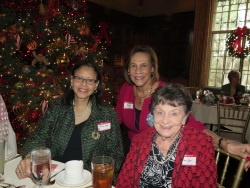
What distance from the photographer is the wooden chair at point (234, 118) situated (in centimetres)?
376

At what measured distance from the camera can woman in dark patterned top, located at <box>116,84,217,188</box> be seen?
146 cm

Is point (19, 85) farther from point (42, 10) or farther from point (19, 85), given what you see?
point (42, 10)

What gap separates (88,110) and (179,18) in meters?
7.33

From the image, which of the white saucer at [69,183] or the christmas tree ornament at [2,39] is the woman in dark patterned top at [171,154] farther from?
the christmas tree ornament at [2,39]

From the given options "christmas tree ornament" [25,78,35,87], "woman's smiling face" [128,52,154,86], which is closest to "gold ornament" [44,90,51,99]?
"christmas tree ornament" [25,78,35,87]

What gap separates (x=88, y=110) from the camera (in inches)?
83.7

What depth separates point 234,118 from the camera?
3.83 m

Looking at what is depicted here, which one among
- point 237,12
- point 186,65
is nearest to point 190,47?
point 186,65

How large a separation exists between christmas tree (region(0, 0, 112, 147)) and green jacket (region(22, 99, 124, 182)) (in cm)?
183

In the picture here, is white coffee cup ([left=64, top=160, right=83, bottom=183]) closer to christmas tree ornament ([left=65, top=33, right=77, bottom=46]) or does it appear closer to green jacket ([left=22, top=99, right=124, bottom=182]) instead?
green jacket ([left=22, top=99, right=124, bottom=182])

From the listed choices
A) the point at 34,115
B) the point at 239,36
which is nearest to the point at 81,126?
the point at 34,115

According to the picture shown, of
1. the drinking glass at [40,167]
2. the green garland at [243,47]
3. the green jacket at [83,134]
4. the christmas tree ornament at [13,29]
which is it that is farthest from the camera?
the green garland at [243,47]

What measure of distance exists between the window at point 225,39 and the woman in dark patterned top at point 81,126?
6.54 meters

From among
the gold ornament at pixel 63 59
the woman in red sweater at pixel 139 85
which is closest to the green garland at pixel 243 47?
the gold ornament at pixel 63 59
